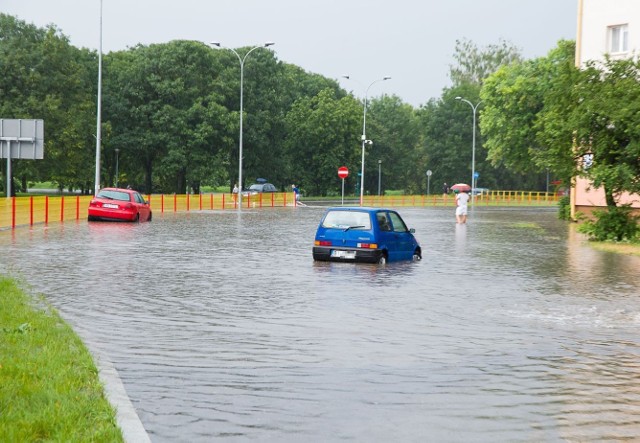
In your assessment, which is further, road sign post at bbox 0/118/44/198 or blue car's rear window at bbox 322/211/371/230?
road sign post at bbox 0/118/44/198

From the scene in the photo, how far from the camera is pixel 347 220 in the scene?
20.4 metres

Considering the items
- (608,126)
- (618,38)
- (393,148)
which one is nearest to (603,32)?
(618,38)

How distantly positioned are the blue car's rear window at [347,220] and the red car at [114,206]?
18039 mm

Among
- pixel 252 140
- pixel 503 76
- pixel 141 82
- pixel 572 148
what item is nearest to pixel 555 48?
pixel 503 76

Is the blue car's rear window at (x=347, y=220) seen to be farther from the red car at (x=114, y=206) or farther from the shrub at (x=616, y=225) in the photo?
the red car at (x=114, y=206)

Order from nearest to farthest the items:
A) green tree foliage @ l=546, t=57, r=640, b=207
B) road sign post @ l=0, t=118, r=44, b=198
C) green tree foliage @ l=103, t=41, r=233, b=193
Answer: green tree foliage @ l=546, t=57, r=640, b=207
road sign post @ l=0, t=118, r=44, b=198
green tree foliage @ l=103, t=41, r=233, b=193

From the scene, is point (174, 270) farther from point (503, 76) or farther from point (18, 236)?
point (503, 76)

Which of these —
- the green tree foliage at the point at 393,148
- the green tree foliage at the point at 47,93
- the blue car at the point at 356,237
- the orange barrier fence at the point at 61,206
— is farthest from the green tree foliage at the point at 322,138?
the blue car at the point at 356,237

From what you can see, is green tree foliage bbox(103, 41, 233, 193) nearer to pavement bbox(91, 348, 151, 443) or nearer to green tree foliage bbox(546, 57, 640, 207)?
green tree foliage bbox(546, 57, 640, 207)

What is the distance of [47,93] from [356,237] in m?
56.4

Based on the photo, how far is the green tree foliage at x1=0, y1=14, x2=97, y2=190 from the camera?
6894 cm

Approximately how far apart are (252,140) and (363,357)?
248 feet

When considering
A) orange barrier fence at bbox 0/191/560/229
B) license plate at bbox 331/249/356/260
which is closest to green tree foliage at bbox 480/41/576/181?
orange barrier fence at bbox 0/191/560/229

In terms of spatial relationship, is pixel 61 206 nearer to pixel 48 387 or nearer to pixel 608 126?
pixel 608 126
